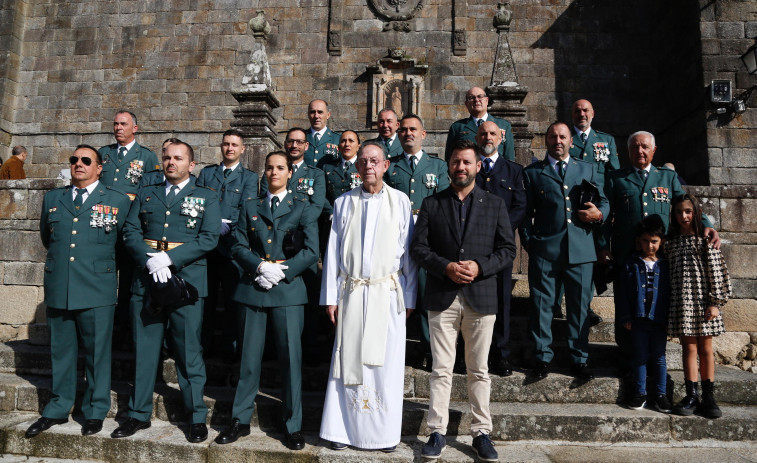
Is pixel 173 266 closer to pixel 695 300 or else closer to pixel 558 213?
pixel 558 213

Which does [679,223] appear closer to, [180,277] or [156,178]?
[180,277]

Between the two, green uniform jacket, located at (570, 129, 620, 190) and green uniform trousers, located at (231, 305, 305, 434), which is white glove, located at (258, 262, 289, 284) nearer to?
green uniform trousers, located at (231, 305, 305, 434)

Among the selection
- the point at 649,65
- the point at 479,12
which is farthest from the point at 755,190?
the point at 479,12

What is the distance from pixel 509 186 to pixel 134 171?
373 centimetres

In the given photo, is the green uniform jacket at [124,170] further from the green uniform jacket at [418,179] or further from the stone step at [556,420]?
the green uniform jacket at [418,179]

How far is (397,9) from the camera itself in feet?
35.9

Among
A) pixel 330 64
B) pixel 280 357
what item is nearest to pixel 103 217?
pixel 280 357

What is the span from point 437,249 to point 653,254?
1.95 meters

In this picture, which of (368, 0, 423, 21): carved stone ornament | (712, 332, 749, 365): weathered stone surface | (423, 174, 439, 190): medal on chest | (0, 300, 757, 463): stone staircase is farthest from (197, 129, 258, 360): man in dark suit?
(368, 0, 423, 21): carved stone ornament

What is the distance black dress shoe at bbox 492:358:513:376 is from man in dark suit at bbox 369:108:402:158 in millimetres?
2168

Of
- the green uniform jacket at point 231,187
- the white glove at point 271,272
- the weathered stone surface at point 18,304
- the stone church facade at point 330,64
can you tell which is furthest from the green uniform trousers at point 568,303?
the weathered stone surface at point 18,304

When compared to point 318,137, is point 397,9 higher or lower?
higher

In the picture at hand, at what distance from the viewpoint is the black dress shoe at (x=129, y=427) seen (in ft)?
12.1

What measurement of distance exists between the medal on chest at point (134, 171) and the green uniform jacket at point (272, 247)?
1.93 metres
